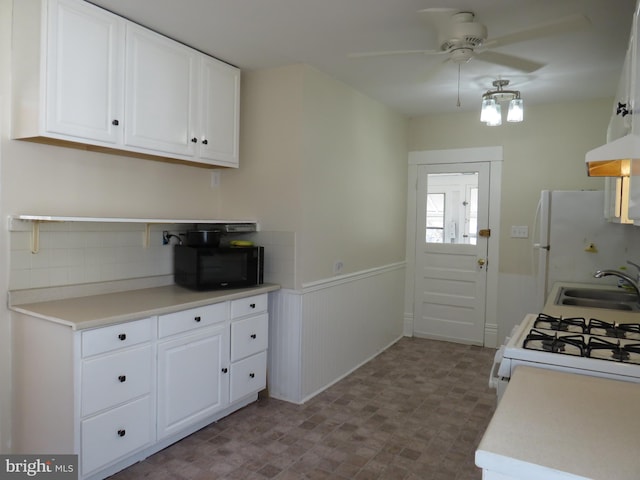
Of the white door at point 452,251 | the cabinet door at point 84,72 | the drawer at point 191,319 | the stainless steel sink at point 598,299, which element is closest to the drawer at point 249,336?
the drawer at point 191,319

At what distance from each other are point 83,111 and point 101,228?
0.74m

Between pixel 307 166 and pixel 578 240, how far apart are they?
2.19 metres

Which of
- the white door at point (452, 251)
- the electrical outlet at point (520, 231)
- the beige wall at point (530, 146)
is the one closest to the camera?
the beige wall at point (530, 146)

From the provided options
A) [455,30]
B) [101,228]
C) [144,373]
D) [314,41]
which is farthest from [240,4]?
[144,373]

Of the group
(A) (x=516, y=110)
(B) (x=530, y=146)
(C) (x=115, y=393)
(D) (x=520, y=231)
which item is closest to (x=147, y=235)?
(C) (x=115, y=393)

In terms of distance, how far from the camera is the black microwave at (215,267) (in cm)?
291

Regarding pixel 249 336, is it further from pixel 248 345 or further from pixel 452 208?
pixel 452 208

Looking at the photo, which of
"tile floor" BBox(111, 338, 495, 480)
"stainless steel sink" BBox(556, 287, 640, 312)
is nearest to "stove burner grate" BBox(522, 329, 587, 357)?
"tile floor" BBox(111, 338, 495, 480)

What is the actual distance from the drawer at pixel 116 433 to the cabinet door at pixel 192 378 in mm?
97

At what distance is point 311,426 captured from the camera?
9.57 ft

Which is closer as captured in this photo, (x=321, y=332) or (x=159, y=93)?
(x=159, y=93)

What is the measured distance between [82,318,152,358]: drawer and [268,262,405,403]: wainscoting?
1131mm

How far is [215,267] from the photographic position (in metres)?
2.96

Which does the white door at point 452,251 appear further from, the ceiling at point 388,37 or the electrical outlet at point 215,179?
the electrical outlet at point 215,179
